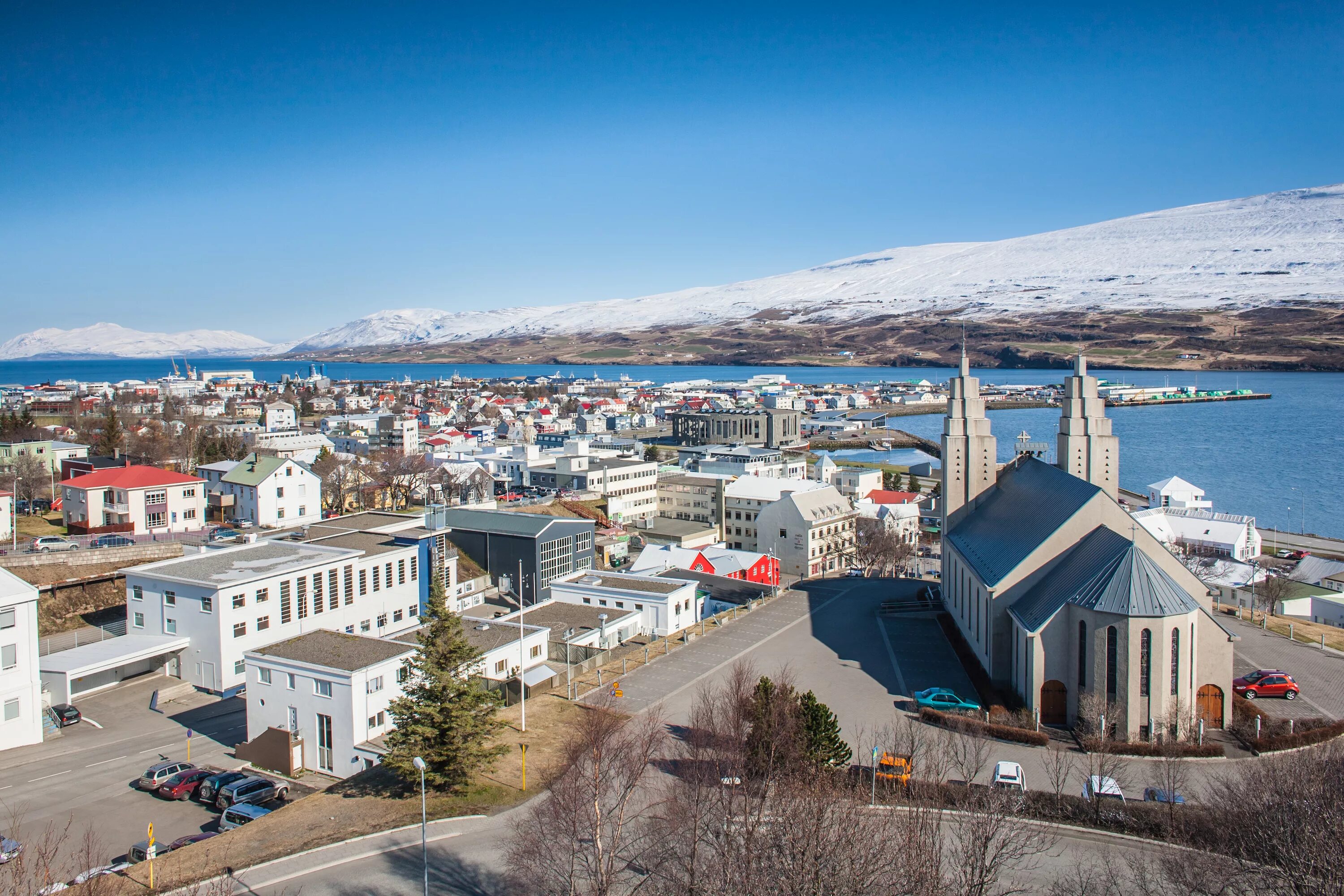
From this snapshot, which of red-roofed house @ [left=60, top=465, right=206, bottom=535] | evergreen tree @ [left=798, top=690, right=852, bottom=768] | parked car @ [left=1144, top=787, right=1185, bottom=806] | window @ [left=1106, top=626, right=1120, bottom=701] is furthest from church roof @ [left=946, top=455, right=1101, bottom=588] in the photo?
red-roofed house @ [left=60, top=465, right=206, bottom=535]

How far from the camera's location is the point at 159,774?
1135 centimetres

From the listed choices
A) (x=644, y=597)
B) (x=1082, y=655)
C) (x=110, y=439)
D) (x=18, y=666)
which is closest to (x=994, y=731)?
(x=1082, y=655)

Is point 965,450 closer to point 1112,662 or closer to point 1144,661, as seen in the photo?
point 1112,662

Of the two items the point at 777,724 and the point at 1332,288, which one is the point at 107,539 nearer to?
the point at 777,724

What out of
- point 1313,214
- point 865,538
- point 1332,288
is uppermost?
point 1313,214

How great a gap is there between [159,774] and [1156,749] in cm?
1287

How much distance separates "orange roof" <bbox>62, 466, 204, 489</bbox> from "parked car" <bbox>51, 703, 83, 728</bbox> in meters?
11.2

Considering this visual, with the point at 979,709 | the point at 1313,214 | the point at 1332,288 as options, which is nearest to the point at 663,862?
the point at 979,709

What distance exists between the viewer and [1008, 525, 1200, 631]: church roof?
38.7 feet

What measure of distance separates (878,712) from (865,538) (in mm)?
15241

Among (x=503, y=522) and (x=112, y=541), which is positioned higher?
(x=503, y=522)

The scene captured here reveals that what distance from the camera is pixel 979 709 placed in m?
12.9

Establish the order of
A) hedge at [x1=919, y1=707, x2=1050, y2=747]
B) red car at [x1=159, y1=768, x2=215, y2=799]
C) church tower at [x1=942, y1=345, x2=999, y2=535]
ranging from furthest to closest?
church tower at [x1=942, y1=345, x2=999, y2=535] < hedge at [x1=919, y1=707, x2=1050, y2=747] < red car at [x1=159, y1=768, x2=215, y2=799]

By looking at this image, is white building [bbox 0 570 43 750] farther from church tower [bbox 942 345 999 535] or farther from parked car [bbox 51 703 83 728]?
church tower [bbox 942 345 999 535]
